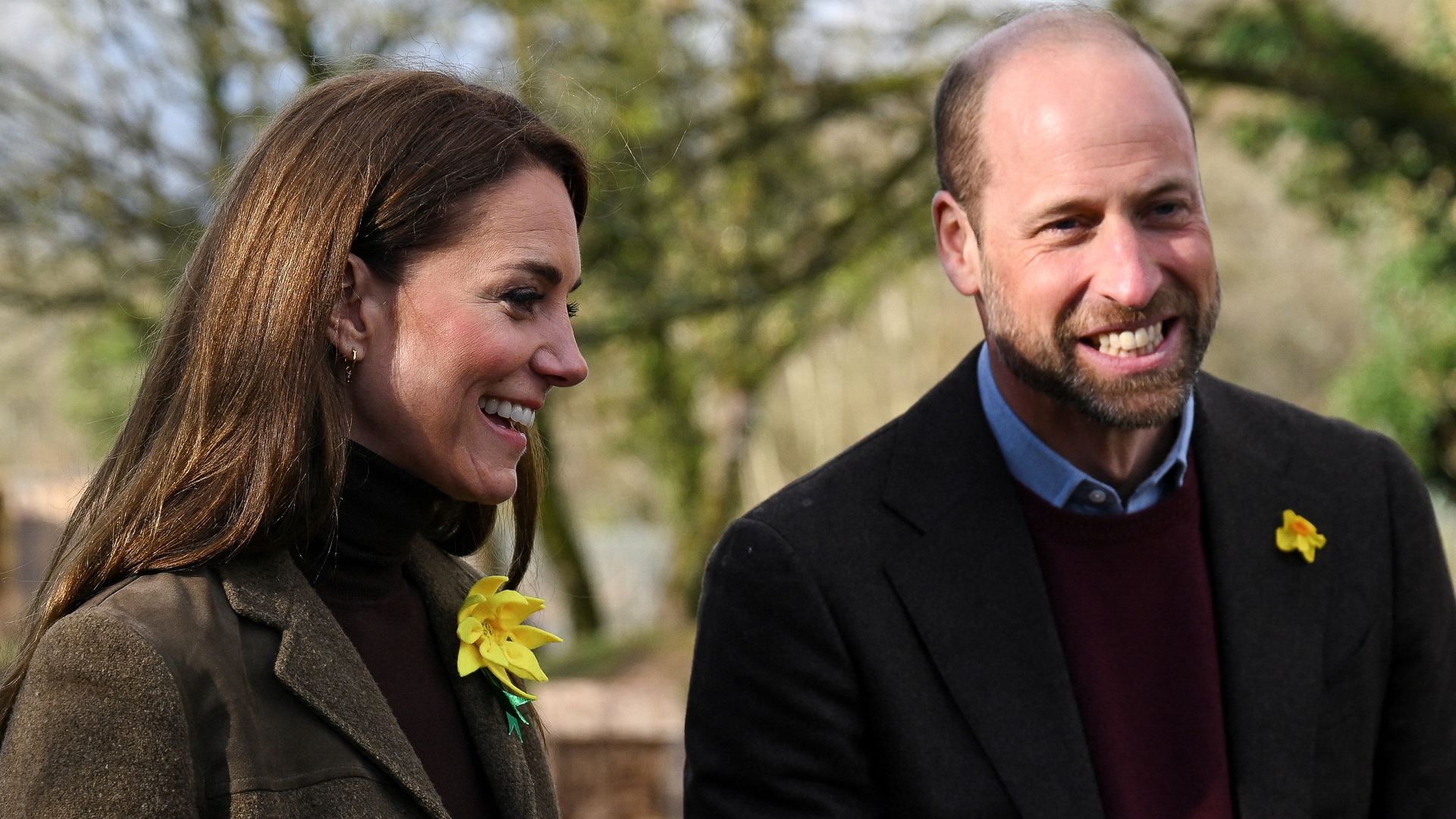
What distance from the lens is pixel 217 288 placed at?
2.12 meters

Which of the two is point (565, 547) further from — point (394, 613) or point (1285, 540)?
point (394, 613)

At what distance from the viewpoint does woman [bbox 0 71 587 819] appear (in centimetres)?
185

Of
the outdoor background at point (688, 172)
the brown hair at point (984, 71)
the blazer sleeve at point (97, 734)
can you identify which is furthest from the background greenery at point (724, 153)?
the blazer sleeve at point (97, 734)

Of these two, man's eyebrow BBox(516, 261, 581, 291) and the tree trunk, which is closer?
man's eyebrow BBox(516, 261, 581, 291)

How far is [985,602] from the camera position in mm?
2619

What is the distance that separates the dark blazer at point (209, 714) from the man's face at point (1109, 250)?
4.05 feet

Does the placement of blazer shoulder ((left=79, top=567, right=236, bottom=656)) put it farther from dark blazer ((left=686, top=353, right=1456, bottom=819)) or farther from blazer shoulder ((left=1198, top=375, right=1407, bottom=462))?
blazer shoulder ((left=1198, top=375, right=1407, bottom=462))

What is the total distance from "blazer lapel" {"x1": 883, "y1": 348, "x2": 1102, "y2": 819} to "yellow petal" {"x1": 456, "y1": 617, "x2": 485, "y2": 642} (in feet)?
2.27

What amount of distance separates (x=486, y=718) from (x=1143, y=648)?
1070 millimetres

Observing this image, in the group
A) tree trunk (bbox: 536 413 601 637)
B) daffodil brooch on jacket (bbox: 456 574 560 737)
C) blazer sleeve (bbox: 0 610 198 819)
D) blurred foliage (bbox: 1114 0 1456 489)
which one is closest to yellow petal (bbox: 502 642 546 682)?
daffodil brooch on jacket (bbox: 456 574 560 737)

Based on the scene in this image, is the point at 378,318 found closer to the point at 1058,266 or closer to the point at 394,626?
the point at 394,626

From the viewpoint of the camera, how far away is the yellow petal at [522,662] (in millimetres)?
2463

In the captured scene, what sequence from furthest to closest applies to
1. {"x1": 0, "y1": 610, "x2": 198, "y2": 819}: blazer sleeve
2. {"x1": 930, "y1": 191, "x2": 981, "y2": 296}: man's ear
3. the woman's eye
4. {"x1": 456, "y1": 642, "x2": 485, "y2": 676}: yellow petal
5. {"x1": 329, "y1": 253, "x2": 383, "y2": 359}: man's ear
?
{"x1": 930, "y1": 191, "x2": 981, "y2": 296}: man's ear, {"x1": 456, "y1": 642, "x2": 485, "y2": 676}: yellow petal, the woman's eye, {"x1": 329, "y1": 253, "x2": 383, "y2": 359}: man's ear, {"x1": 0, "y1": 610, "x2": 198, "y2": 819}: blazer sleeve

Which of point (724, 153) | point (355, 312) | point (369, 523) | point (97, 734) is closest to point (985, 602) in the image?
point (369, 523)
